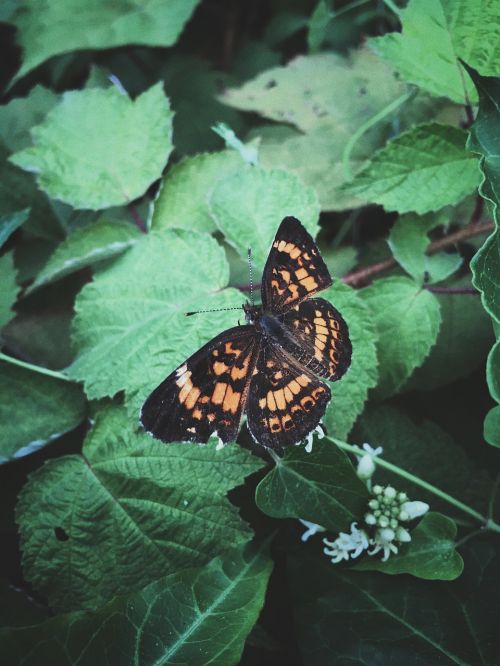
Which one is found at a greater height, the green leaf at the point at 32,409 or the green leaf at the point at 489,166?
the green leaf at the point at 489,166

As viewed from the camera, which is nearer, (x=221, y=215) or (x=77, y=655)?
(x=77, y=655)

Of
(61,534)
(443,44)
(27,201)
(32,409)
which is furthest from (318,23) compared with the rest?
(61,534)

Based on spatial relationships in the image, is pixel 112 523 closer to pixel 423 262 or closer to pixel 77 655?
pixel 77 655

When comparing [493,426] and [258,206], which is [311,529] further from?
[258,206]

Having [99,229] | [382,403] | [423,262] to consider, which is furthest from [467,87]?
[99,229]

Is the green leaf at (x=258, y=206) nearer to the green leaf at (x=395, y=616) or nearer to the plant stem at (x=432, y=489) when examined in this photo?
the plant stem at (x=432, y=489)

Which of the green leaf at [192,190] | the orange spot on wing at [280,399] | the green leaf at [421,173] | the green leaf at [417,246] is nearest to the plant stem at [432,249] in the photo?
the green leaf at [417,246]
